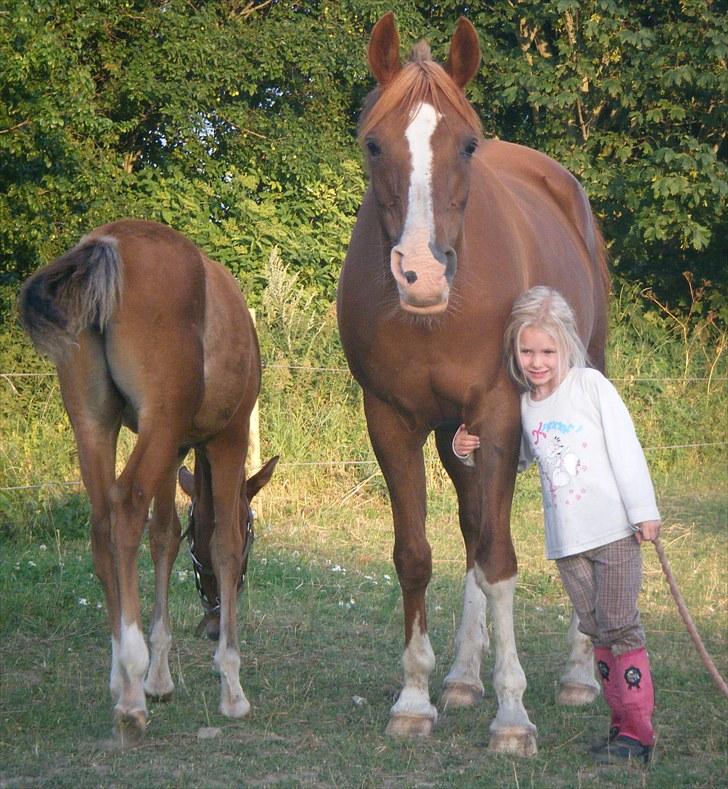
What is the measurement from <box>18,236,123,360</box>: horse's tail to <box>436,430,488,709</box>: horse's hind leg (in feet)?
5.66

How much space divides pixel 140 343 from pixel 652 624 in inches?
136

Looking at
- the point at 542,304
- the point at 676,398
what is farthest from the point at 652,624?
the point at 676,398

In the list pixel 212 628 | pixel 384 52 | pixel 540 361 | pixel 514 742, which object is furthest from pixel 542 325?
pixel 212 628

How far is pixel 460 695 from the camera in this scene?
448cm

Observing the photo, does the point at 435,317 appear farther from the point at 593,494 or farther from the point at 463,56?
the point at 463,56

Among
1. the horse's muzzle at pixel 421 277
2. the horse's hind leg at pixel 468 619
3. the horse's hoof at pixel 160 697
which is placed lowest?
the horse's hoof at pixel 160 697

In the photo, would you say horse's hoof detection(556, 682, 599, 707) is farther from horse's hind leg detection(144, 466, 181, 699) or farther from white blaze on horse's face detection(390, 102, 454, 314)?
white blaze on horse's face detection(390, 102, 454, 314)

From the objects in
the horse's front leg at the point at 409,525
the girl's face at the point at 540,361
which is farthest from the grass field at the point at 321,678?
the girl's face at the point at 540,361

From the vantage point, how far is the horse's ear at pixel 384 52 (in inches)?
150

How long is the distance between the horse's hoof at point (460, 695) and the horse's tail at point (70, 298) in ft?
6.91

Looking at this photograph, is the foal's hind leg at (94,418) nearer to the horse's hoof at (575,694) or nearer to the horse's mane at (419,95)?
the horse's mane at (419,95)

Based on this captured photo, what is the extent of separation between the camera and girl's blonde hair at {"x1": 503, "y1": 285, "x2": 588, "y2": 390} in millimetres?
3781

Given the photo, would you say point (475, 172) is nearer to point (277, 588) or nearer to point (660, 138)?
point (277, 588)

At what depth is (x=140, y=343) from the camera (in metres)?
3.83
